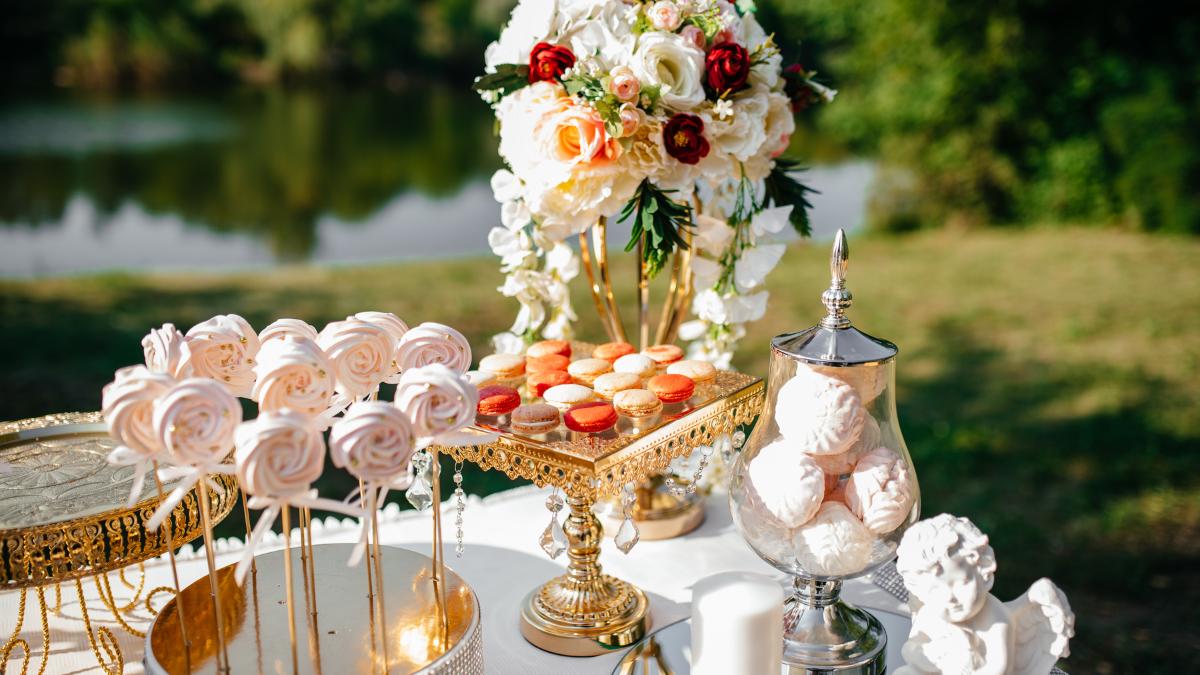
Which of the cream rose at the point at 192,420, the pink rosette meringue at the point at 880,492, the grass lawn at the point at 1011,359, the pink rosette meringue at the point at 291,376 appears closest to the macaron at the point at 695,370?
the pink rosette meringue at the point at 880,492

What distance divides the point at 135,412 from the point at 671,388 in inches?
26.5

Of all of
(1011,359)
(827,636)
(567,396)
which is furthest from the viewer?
(1011,359)

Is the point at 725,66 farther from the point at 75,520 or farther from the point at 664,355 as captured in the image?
the point at 75,520

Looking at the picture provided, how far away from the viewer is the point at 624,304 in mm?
5570

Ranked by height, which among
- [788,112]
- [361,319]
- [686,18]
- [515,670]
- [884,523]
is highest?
[686,18]

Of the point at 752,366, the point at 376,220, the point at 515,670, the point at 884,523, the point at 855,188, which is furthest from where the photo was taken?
the point at 855,188

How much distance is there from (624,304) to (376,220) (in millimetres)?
3351

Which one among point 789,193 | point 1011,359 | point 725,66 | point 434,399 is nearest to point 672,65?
point 725,66

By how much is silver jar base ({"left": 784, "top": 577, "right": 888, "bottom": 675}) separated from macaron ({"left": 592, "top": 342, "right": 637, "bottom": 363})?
440mm

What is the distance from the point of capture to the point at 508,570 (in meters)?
1.50

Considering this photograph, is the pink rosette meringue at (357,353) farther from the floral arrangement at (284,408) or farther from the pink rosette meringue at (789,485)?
the pink rosette meringue at (789,485)

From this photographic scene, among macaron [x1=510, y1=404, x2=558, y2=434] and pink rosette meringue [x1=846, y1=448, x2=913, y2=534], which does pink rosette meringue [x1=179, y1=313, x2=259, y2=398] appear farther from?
pink rosette meringue [x1=846, y1=448, x2=913, y2=534]

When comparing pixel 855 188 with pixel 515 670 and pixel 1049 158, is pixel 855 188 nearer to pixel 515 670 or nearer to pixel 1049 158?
pixel 1049 158

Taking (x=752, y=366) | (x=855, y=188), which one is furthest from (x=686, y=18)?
(x=855, y=188)
